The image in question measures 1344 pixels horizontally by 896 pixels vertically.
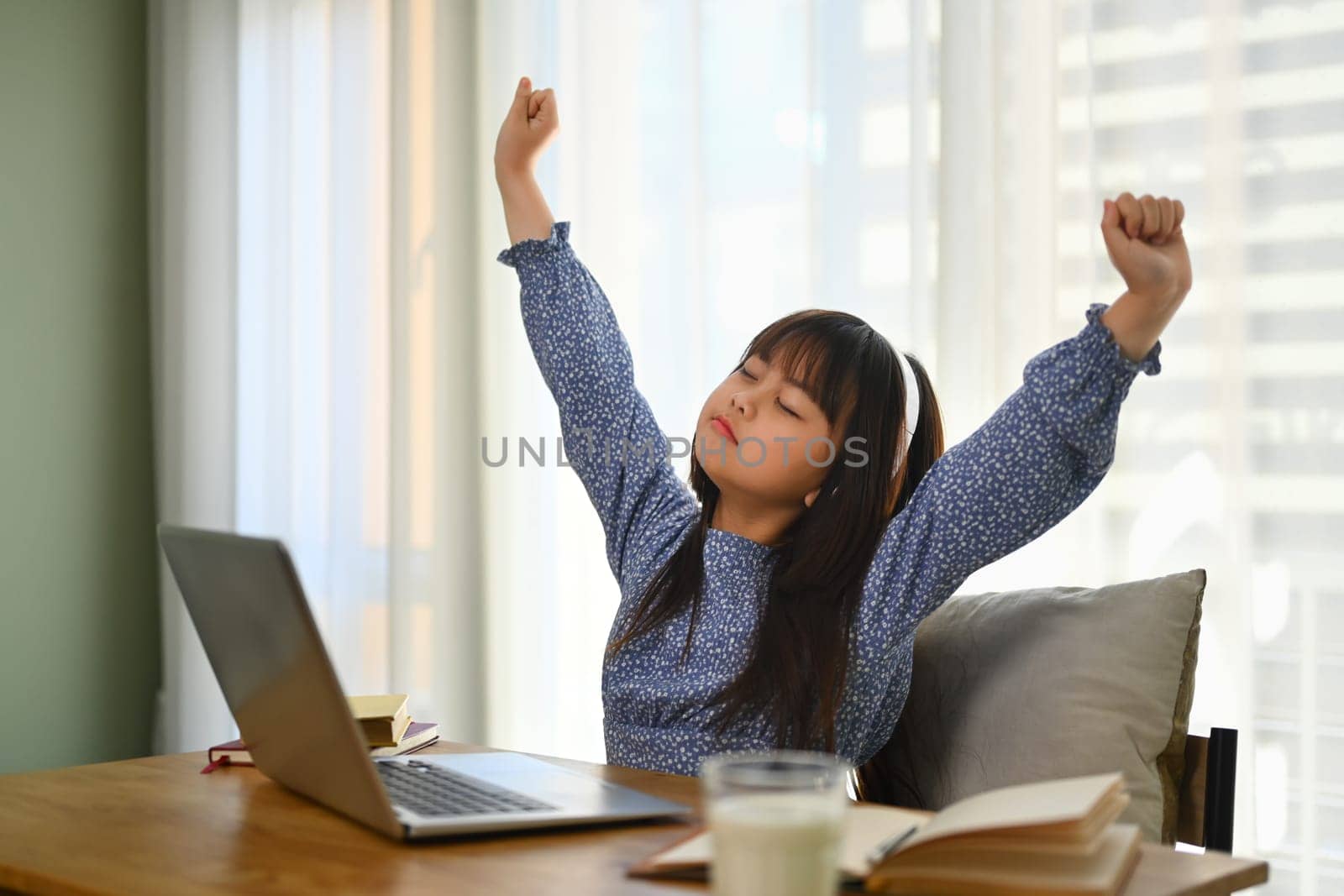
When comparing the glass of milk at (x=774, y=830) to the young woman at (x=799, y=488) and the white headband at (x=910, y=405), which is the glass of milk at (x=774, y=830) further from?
the white headband at (x=910, y=405)

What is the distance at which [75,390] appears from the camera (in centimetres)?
296

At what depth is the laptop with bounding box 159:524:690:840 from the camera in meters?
0.80

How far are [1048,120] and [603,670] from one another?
914 mm

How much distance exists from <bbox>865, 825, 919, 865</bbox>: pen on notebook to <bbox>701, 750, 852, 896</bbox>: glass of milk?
10cm

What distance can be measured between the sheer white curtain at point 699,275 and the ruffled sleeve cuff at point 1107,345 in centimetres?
51

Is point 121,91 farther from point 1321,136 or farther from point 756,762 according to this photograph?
point 756,762

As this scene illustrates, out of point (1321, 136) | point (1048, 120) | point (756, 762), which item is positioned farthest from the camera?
point (1048, 120)

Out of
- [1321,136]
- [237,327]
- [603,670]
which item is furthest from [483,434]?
[1321,136]

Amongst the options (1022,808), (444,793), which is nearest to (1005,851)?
(1022,808)

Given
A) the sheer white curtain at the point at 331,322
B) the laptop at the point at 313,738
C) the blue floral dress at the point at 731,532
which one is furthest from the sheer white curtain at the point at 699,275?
the laptop at the point at 313,738

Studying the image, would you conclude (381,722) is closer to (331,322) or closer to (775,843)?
(775,843)

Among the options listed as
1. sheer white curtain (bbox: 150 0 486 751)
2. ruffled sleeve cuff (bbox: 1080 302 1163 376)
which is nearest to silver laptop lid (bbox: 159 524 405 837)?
ruffled sleeve cuff (bbox: 1080 302 1163 376)

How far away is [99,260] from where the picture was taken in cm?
300

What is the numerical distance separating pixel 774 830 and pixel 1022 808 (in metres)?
0.18
